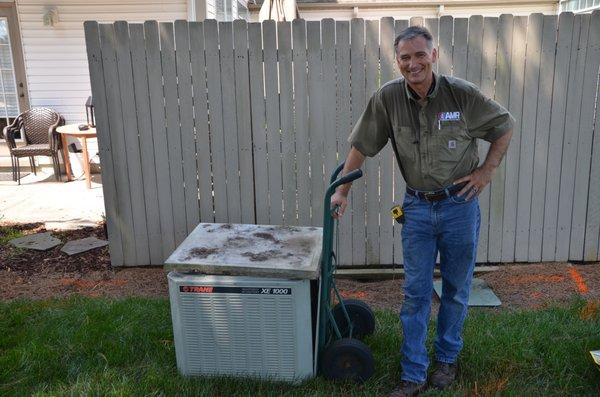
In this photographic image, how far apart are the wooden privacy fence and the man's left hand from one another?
1.86 metres

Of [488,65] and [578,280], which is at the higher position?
[488,65]

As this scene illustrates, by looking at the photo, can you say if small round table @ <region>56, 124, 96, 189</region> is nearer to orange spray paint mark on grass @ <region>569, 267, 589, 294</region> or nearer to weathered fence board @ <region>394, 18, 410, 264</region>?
weathered fence board @ <region>394, 18, 410, 264</region>

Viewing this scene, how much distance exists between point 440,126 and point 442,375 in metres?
1.40

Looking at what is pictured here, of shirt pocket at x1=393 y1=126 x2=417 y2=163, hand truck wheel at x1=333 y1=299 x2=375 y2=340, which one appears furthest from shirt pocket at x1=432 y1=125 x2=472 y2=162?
hand truck wheel at x1=333 y1=299 x2=375 y2=340

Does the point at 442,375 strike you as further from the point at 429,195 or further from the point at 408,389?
the point at 429,195

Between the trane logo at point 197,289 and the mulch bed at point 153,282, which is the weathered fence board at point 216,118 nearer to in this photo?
the mulch bed at point 153,282

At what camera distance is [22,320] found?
3.83 m

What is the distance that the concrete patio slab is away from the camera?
668 cm

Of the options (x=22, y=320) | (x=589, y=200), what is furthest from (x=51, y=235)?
(x=589, y=200)

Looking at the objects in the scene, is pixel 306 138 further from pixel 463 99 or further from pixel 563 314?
pixel 563 314

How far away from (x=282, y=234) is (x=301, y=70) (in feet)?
5.72

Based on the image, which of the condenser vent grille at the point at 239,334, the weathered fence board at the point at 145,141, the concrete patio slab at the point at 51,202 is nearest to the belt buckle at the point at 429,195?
the condenser vent grille at the point at 239,334

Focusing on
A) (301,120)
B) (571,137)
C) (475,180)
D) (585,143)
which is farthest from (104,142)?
(585,143)

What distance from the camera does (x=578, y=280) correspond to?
456cm
